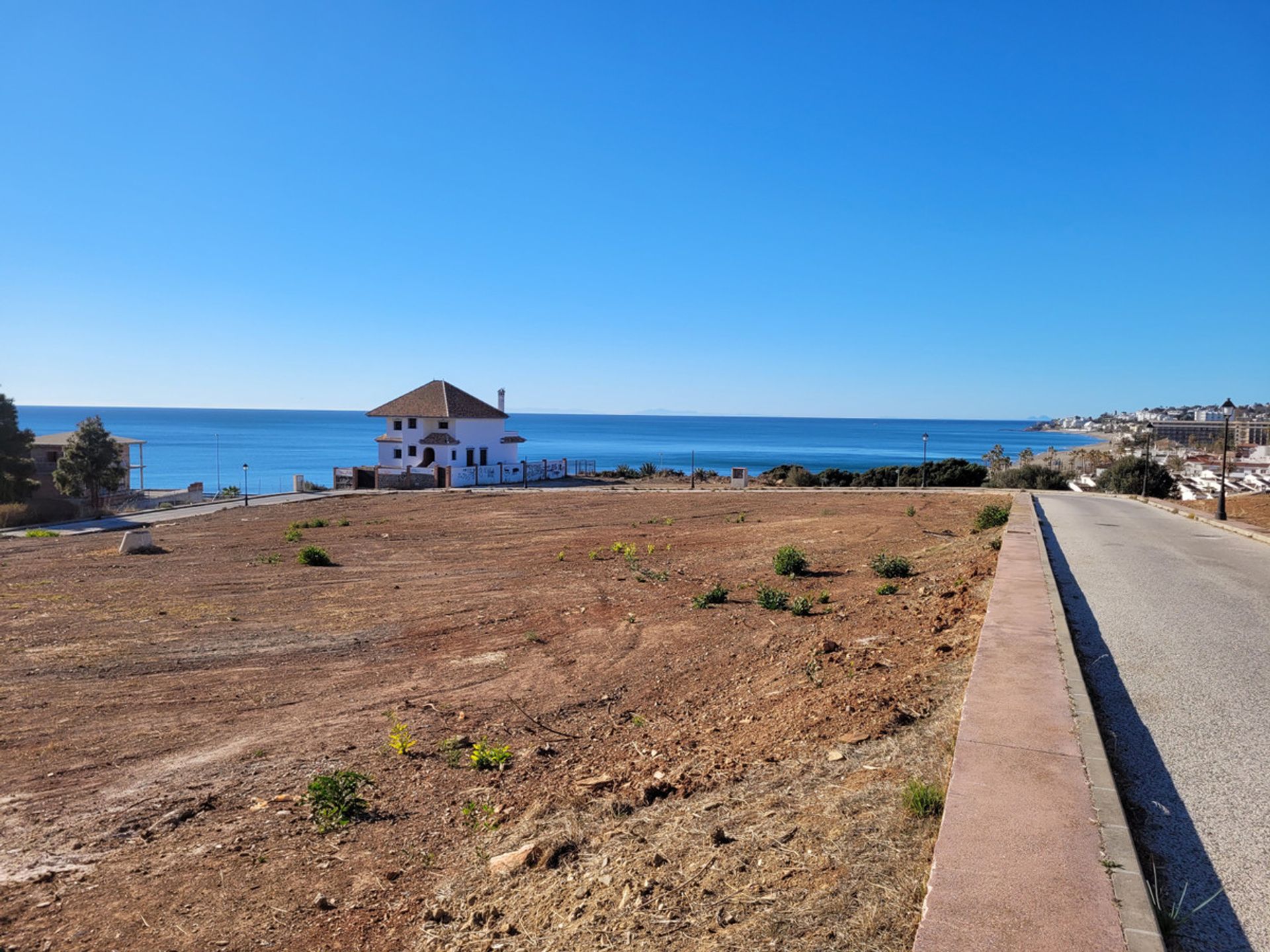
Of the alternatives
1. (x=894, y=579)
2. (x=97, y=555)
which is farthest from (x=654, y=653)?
(x=97, y=555)

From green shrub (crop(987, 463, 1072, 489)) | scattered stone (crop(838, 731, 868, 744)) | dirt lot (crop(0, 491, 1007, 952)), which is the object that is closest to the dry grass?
dirt lot (crop(0, 491, 1007, 952))

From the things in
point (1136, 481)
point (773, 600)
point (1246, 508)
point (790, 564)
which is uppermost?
point (1136, 481)

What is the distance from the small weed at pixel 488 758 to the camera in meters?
7.01

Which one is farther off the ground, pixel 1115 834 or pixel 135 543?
pixel 1115 834

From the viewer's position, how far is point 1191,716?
6.36 metres

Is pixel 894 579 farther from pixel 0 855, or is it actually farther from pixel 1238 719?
pixel 0 855

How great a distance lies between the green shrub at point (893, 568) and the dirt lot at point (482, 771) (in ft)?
1.25

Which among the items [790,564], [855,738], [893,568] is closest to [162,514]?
[790,564]

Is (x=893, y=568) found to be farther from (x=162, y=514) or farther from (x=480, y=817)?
(x=162, y=514)

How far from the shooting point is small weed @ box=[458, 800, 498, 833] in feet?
19.1

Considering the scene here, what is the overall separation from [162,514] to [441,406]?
2316 centimetres

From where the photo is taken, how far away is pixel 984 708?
5820 mm

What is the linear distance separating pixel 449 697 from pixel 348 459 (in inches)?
4826

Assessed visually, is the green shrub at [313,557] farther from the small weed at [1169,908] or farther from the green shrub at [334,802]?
the small weed at [1169,908]
